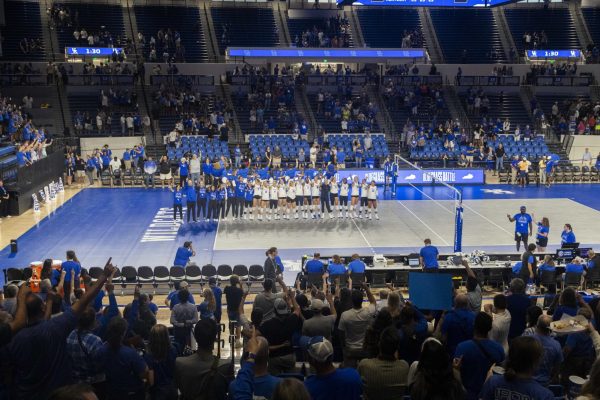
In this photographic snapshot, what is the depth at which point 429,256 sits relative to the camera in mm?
16328

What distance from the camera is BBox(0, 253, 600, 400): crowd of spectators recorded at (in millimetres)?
5293

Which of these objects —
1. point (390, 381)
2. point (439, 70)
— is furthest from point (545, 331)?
point (439, 70)

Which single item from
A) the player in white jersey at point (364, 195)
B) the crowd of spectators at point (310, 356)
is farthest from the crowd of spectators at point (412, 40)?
the crowd of spectators at point (310, 356)

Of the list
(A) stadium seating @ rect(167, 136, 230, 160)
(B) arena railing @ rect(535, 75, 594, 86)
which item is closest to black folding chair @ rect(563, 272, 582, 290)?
(A) stadium seating @ rect(167, 136, 230, 160)

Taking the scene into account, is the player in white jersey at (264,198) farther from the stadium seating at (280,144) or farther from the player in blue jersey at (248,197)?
the stadium seating at (280,144)

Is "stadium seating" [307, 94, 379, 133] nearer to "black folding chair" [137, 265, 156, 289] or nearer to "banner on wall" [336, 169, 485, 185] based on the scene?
"banner on wall" [336, 169, 485, 185]

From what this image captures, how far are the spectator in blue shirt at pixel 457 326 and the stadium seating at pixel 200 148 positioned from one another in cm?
2944

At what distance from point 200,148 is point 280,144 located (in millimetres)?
4832

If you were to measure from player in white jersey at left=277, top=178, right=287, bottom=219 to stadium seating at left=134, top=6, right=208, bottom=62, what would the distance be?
2293 centimetres

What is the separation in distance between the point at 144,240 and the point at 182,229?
2.09 m

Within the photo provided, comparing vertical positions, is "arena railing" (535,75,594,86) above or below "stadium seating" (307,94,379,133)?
above

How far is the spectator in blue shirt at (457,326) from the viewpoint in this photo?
8219 millimetres

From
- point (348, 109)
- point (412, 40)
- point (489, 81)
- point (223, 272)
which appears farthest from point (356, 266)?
point (412, 40)

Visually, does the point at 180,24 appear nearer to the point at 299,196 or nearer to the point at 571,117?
the point at 299,196
